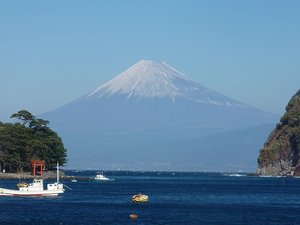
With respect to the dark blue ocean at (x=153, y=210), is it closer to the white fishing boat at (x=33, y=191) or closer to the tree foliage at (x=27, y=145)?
the white fishing boat at (x=33, y=191)

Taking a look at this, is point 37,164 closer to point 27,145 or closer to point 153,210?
point 27,145

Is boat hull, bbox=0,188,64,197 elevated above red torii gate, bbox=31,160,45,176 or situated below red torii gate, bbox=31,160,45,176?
below

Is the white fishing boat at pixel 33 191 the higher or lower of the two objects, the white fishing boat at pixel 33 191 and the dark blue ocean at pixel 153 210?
the higher

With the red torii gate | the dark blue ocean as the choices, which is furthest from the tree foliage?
the dark blue ocean

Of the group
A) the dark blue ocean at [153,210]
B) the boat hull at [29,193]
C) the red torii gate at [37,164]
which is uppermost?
the red torii gate at [37,164]

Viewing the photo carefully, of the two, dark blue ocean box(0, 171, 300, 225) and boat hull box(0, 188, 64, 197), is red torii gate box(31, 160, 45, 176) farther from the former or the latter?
boat hull box(0, 188, 64, 197)

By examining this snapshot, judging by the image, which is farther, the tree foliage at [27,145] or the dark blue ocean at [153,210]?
the tree foliage at [27,145]

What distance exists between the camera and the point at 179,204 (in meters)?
110

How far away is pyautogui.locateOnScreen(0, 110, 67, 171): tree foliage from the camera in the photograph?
591 ft

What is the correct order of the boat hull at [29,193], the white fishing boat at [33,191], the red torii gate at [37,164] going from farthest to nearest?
the red torii gate at [37,164] < the white fishing boat at [33,191] < the boat hull at [29,193]

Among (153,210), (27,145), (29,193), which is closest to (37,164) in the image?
(27,145)

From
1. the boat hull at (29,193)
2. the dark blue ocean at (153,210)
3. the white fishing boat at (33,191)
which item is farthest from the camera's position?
the white fishing boat at (33,191)

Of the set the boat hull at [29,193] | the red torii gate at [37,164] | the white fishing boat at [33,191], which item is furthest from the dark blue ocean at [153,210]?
the red torii gate at [37,164]

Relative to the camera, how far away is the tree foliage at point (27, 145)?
180 m
